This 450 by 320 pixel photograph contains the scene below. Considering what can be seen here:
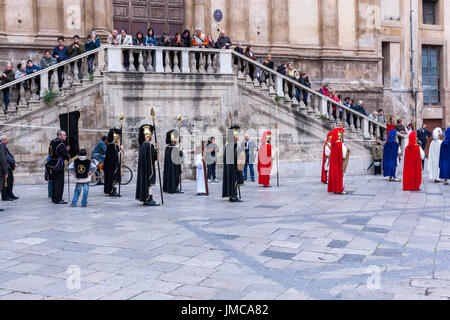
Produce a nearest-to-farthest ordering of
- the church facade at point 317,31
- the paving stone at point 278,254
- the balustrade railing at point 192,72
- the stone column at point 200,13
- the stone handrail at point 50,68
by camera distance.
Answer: the paving stone at point 278,254 → the stone handrail at point 50,68 → the balustrade railing at point 192,72 → the church facade at point 317,31 → the stone column at point 200,13

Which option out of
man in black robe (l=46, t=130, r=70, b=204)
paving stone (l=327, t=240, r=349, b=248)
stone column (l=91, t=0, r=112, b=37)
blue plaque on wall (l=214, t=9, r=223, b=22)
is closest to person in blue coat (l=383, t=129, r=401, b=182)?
blue plaque on wall (l=214, t=9, r=223, b=22)

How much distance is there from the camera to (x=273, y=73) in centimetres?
1761

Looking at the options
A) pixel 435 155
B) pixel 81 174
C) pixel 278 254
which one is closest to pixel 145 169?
pixel 81 174

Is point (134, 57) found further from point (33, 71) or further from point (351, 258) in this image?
point (351, 258)

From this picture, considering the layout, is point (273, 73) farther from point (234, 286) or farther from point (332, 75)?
point (234, 286)

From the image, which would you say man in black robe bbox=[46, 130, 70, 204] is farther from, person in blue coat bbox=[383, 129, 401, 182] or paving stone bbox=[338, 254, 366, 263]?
person in blue coat bbox=[383, 129, 401, 182]

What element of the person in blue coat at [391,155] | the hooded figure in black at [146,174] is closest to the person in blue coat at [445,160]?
the person in blue coat at [391,155]

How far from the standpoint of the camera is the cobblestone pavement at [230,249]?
5.76m

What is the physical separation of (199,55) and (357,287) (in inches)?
493

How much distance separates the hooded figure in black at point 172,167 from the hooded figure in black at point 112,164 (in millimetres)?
1344

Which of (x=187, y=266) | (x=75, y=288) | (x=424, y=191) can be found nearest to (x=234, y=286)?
(x=187, y=266)

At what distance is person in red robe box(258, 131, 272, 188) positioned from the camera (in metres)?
15.4

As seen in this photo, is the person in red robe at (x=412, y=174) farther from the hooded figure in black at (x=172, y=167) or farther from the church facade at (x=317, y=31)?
the church facade at (x=317, y=31)

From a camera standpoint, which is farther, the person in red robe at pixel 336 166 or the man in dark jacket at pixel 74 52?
the man in dark jacket at pixel 74 52
